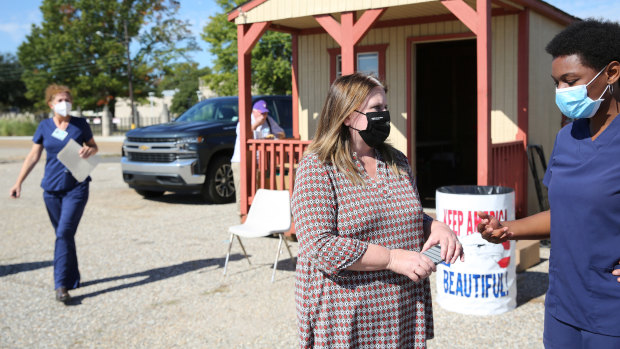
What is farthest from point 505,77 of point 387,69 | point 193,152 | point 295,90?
point 193,152

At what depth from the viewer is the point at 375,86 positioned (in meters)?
2.35

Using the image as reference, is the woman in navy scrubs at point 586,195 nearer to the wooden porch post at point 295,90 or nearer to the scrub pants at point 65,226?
the scrub pants at point 65,226

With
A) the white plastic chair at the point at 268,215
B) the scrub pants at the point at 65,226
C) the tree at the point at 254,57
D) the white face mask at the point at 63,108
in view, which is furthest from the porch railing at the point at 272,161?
the tree at the point at 254,57

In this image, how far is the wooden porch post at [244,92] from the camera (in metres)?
8.16

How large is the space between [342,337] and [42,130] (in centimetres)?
443

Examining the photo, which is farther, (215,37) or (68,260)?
(215,37)

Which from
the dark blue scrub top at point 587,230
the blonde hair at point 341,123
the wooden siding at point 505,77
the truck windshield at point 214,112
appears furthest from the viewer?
the truck windshield at point 214,112

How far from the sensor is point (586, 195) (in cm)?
200

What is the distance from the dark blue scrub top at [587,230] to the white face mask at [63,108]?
15.1ft

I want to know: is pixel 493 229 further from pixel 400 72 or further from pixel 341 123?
pixel 400 72

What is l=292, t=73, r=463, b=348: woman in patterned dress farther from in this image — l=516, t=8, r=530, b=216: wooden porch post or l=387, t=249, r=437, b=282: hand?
l=516, t=8, r=530, b=216: wooden porch post

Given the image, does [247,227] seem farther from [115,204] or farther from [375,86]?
[115,204]

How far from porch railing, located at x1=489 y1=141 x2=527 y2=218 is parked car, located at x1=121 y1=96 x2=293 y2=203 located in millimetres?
4218

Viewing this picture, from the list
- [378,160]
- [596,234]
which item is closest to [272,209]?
[378,160]
